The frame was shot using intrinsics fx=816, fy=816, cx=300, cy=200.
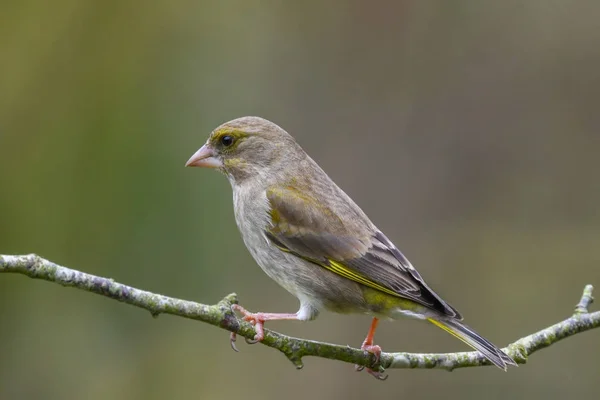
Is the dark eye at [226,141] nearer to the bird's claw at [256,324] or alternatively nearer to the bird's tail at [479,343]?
the bird's claw at [256,324]

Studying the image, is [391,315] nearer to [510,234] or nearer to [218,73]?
[510,234]

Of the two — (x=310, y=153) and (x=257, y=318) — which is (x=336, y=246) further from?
(x=310, y=153)

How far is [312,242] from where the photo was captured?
5.11 metres

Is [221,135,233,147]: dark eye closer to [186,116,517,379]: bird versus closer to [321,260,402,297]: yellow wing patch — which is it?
[186,116,517,379]: bird

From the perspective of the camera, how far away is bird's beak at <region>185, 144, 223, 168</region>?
5.57 metres

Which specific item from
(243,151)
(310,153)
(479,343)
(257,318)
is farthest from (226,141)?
(310,153)

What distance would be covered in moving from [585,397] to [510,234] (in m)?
1.82

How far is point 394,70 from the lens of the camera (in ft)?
30.4

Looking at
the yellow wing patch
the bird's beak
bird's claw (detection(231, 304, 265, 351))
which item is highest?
the bird's beak

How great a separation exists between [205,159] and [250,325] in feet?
6.04

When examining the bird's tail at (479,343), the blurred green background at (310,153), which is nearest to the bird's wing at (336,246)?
the bird's tail at (479,343)

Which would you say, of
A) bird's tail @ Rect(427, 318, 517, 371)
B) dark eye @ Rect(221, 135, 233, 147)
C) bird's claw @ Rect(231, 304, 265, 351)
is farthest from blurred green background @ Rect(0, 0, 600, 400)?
bird's claw @ Rect(231, 304, 265, 351)

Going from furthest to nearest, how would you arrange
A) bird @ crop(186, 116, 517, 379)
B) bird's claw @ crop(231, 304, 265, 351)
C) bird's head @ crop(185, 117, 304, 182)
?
bird's head @ crop(185, 117, 304, 182) < bird @ crop(186, 116, 517, 379) < bird's claw @ crop(231, 304, 265, 351)

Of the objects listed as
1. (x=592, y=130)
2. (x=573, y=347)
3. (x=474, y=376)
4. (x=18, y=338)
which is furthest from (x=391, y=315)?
(x=592, y=130)
